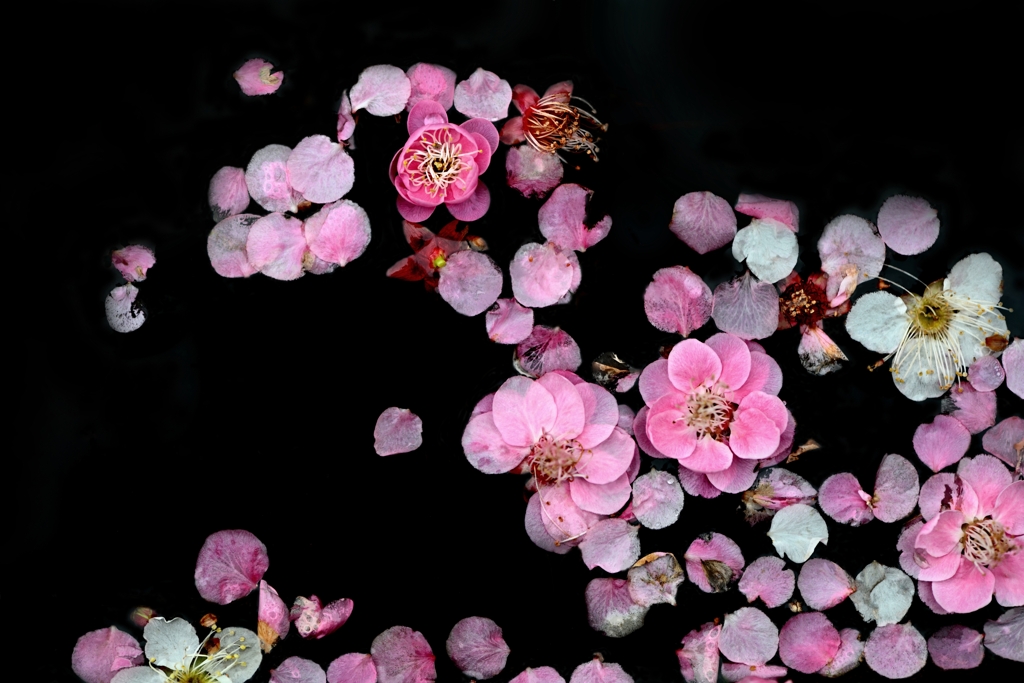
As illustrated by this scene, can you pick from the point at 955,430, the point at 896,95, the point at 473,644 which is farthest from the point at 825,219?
the point at 473,644

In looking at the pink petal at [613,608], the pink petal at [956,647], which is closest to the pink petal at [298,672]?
the pink petal at [613,608]

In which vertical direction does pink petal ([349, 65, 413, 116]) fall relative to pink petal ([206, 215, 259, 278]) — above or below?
above

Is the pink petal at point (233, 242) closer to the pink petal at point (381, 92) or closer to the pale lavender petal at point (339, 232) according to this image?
the pale lavender petal at point (339, 232)

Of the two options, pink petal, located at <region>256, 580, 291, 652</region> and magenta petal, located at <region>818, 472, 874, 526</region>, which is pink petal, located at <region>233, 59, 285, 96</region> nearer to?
pink petal, located at <region>256, 580, 291, 652</region>

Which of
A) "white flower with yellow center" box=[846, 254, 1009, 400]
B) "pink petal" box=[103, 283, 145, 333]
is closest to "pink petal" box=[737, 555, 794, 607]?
"white flower with yellow center" box=[846, 254, 1009, 400]

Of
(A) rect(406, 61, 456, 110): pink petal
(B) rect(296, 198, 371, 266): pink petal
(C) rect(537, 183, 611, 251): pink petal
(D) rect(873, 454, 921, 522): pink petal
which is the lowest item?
(D) rect(873, 454, 921, 522): pink petal

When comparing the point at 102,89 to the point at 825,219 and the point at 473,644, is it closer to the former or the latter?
the point at 473,644

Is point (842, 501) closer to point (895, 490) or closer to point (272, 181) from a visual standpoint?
point (895, 490)
